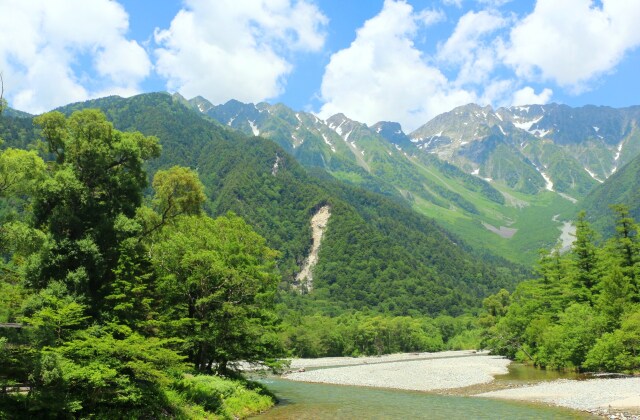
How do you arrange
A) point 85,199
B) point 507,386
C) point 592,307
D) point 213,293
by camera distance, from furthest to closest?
point 592,307
point 507,386
point 213,293
point 85,199

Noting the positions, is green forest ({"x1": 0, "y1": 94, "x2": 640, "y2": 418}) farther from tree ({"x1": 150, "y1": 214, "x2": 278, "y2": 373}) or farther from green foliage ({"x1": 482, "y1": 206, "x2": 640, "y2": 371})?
green foliage ({"x1": 482, "y1": 206, "x2": 640, "y2": 371})

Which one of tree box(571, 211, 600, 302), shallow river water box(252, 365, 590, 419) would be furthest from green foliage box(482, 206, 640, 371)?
shallow river water box(252, 365, 590, 419)

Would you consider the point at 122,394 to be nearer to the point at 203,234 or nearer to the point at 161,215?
the point at 203,234

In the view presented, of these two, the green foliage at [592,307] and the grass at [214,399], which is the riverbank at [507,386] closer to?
the green foliage at [592,307]

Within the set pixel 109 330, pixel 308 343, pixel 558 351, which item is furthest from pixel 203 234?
pixel 308 343

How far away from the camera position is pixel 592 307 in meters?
61.5

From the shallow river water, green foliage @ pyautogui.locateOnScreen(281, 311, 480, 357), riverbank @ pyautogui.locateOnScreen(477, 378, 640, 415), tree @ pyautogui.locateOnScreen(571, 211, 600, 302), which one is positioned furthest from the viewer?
green foliage @ pyautogui.locateOnScreen(281, 311, 480, 357)

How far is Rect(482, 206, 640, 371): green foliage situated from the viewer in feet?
164

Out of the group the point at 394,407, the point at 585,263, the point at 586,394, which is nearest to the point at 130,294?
the point at 394,407

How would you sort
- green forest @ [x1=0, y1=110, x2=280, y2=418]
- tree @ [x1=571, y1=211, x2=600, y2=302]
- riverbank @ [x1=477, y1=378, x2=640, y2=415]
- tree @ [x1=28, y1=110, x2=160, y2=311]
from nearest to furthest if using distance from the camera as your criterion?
green forest @ [x1=0, y1=110, x2=280, y2=418] < tree @ [x1=28, y1=110, x2=160, y2=311] < riverbank @ [x1=477, y1=378, x2=640, y2=415] < tree @ [x1=571, y1=211, x2=600, y2=302]

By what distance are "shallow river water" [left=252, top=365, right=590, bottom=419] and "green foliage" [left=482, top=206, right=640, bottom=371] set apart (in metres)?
18.3

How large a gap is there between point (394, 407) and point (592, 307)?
37002mm

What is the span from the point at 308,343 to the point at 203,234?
95.4 metres

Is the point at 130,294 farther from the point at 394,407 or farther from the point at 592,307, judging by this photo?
the point at 592,307
